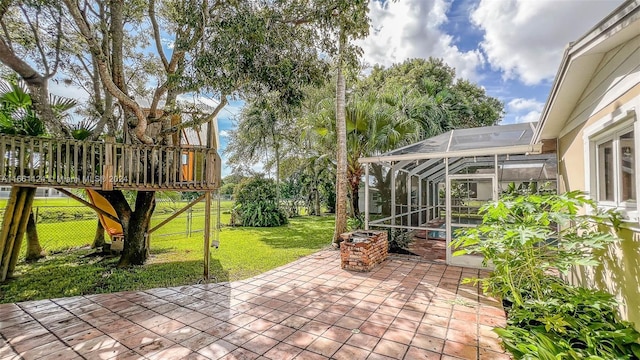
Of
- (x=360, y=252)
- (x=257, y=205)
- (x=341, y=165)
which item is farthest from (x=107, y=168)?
(x=257, y=205)

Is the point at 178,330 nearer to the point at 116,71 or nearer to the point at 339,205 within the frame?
the point at 339,205

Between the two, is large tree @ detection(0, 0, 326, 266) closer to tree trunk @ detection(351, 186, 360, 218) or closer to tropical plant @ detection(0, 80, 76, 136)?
tropical plant @ detection(0, 80, 76, 136)

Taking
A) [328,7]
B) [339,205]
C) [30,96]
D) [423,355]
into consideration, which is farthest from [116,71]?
[423,355]

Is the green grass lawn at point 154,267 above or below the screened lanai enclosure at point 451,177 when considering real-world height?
below

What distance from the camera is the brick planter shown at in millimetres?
6266

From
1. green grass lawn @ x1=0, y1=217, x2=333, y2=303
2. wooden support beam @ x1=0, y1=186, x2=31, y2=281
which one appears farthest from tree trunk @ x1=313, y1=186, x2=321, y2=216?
wooden support beam @ x1=0, y1=186, x2=31, y2=281

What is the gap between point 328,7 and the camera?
627 cm

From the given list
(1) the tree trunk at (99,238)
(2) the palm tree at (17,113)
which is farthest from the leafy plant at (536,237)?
(1) the tree trunk at (99,238)

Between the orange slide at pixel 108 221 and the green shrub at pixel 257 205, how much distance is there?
6896mm

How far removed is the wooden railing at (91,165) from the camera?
17.3 feet

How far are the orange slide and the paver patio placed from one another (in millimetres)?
3613

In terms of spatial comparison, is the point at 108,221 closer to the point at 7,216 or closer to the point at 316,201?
the point at 7,216

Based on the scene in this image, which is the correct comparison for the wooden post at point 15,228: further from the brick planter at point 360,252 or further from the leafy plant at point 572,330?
the leafy plant at point 572,330

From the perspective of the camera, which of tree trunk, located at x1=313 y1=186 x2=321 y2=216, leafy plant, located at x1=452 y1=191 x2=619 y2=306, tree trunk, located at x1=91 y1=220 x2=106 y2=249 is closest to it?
leafy plant, located at x1=452 y1=191 x2=619 y2=306
